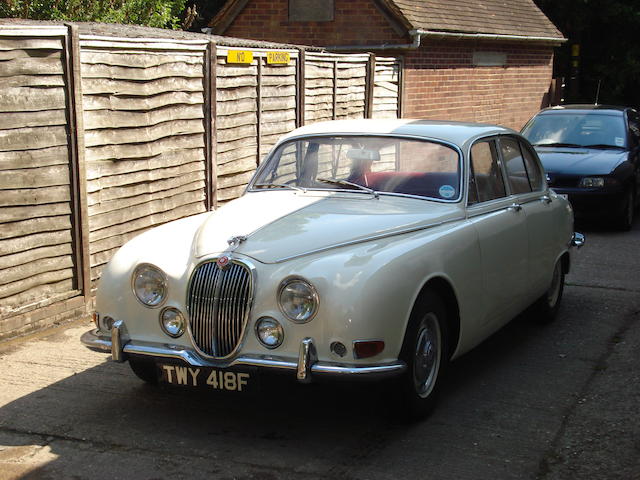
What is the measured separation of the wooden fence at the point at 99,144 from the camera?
22.1 feet

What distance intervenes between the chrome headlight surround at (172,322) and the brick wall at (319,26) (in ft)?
38.9

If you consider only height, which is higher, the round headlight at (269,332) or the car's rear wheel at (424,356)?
the round headlight at (269,332)

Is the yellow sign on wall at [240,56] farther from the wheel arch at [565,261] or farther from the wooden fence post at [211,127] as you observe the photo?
the wheel arch at [565,261]

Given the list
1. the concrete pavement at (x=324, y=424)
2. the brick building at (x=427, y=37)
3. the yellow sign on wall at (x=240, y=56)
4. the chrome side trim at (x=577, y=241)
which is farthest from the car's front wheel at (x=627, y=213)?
the concrete pavement at (x=324, y=424)

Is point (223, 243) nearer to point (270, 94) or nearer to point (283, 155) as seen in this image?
point (283, 155)

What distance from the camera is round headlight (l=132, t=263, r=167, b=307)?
4996 millimetres

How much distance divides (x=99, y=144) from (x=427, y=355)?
3.67 meters

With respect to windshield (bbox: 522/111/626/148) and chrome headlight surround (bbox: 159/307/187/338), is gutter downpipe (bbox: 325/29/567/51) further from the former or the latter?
chrome headlight surround (bbox: 159/307/187/338)

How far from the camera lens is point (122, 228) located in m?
7.99

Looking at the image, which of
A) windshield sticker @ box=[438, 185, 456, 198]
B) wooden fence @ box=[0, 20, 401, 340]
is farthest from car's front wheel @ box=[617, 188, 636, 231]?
windshield sticker @ box=[438, 185, 456, 198]

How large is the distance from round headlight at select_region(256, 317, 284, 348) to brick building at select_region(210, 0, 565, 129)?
11.1 m

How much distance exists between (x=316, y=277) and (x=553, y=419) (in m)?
1.74

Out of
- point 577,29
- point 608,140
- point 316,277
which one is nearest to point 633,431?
point 316,277

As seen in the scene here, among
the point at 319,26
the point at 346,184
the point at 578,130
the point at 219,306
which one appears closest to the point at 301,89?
the point at 578,130
